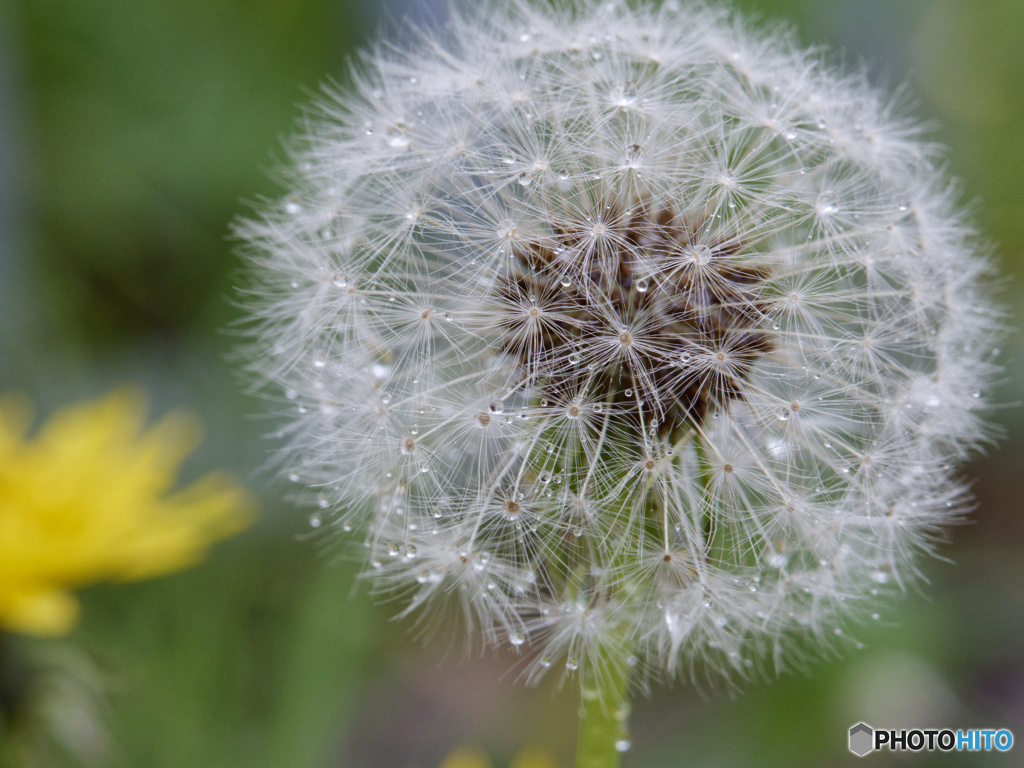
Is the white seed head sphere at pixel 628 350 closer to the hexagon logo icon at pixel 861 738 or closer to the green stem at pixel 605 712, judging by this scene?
the green stem at pixel 605 712

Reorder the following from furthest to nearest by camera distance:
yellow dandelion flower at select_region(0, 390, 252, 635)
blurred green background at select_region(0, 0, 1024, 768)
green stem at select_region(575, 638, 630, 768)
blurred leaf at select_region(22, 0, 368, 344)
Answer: blurred leaf at select_region(22, 0, 368, 344) → blurred green background at select_region(0, 0, 1024, 768) → yellow dandelion flower at select_region(0, 390, 252, 635) → green stem at select_region(575, 638, 630, 768)

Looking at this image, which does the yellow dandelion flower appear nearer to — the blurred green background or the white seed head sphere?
the blurred green background

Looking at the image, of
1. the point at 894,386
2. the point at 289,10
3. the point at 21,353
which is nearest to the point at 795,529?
the point at 894,386

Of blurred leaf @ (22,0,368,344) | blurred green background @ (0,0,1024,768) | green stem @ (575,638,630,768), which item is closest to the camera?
green stem @ (575,638,630,768)

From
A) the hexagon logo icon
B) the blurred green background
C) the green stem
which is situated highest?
the blurred green background

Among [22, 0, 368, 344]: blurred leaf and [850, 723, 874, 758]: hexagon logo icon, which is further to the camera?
[22, 0, 368, 344]: blurred leaf

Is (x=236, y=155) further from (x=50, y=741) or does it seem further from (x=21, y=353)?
(x=50, y=741)

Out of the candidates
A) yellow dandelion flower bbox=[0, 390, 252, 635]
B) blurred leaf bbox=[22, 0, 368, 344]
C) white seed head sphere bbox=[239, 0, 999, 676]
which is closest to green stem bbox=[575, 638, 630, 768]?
white seed head sphere bbox=[239, 0, 999, 676]
